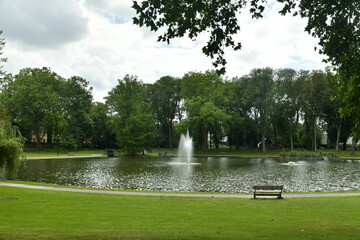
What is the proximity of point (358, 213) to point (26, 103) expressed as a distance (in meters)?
74.4

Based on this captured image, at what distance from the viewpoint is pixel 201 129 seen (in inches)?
2997

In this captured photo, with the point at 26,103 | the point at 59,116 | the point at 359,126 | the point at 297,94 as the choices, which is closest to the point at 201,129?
the point at 297,94

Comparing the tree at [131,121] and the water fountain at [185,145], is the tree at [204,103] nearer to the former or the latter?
the water fountain at [185,145]

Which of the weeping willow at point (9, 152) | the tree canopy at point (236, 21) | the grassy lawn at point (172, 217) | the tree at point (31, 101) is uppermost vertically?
the tree at point (31, 101)

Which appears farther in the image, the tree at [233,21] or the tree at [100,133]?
the tree at [100,133]

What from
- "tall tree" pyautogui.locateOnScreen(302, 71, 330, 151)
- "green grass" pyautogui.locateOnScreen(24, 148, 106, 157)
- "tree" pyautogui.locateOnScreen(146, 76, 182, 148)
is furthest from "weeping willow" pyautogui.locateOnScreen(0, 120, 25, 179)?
"tree" pyautogui.locateOnScreen(146, 76, 182, 148)

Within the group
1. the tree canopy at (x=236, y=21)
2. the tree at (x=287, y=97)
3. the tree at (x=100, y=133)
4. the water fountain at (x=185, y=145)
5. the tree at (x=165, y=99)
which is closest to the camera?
the tree canopy at (x=236, y=21)

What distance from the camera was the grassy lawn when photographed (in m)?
8.62

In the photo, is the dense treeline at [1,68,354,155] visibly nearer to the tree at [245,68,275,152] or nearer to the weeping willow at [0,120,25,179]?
the tree at [245,68,275,152]

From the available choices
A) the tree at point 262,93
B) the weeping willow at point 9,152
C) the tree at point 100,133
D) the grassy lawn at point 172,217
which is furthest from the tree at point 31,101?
the grassy lawn at point 172,217

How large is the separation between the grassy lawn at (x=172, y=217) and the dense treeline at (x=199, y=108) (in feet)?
171

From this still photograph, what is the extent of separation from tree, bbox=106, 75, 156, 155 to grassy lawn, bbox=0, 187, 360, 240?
166 feet

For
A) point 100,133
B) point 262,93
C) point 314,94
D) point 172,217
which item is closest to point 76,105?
point 100,133

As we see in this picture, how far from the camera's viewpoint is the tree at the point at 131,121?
67.9m
